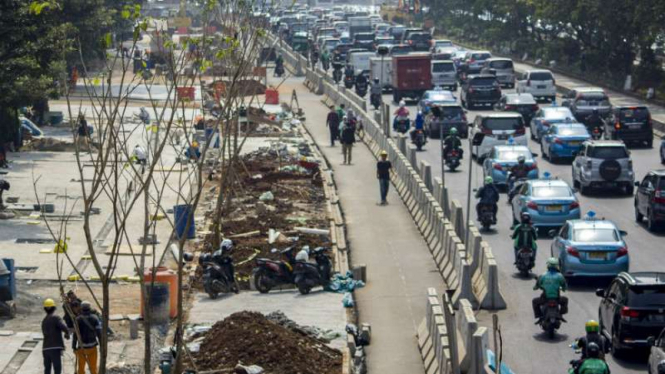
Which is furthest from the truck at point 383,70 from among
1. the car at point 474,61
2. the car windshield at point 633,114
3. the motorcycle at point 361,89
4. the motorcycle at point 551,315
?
the motorcycle at point 551,315

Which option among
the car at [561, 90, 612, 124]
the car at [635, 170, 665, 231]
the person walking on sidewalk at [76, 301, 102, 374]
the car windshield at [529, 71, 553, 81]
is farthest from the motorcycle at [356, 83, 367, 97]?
the person walking on sidewalk at [76, 301, 102, 374]

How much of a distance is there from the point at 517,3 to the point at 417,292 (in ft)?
215

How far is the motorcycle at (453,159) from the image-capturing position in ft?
148

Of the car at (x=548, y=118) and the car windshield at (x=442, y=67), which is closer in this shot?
the car at (x=548, y=118)

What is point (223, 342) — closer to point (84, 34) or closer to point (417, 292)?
point (417, 292)

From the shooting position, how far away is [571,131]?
152 ft

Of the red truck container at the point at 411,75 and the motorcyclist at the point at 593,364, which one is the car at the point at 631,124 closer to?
the red truck container at the point at 411,75

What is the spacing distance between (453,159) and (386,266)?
48.6 feet

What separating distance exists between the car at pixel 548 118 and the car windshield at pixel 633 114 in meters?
1.75

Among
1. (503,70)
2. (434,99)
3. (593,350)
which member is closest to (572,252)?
(593,350)

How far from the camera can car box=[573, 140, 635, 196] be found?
39062mm

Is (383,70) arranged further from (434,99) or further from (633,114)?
(633,114)

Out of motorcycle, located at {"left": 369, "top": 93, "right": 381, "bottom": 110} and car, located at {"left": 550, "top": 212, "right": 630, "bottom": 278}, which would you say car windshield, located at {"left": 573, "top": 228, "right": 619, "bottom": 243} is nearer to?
car, located at {"left": 550, "top": 212, "right": 630, "bottom": 278}

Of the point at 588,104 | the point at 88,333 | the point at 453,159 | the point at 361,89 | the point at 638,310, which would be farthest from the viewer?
the point at 361,89
